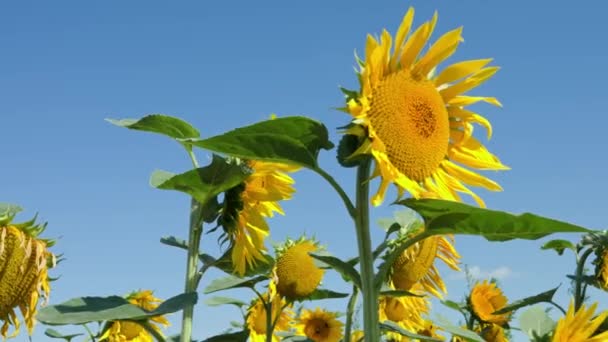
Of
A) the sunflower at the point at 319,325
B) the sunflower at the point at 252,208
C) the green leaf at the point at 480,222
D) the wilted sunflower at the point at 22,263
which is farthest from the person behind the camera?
the sunflower at the point at 319,325

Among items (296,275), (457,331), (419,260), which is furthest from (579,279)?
(457,331)

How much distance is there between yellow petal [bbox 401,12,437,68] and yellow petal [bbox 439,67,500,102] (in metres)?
0.17

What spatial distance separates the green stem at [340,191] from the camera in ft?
6.63

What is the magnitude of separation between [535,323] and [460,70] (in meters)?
1.26

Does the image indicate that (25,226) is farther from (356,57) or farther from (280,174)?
(356,57)

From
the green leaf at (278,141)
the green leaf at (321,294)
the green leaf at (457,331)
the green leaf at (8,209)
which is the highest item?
the green leaf at (278,141)

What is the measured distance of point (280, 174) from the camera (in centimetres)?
323

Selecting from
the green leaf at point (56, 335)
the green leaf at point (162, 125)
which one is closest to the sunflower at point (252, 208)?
the green leaf at point (162, 125)

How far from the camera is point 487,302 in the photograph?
5555mm

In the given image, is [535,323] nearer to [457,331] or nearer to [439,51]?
[457,331]

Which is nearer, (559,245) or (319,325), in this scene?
(559,245)

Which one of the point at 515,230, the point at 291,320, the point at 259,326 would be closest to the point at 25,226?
the point at 515,230

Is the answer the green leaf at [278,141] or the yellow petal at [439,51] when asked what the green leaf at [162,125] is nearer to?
the green leaf at [278,141]

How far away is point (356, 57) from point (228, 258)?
117 cm
